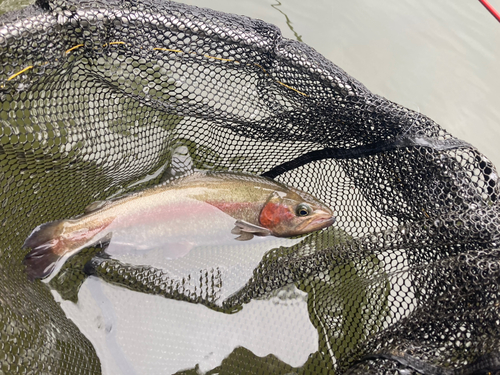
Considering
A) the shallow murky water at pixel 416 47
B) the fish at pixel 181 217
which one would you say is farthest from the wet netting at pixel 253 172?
the shallow murky water at pixel 416 47

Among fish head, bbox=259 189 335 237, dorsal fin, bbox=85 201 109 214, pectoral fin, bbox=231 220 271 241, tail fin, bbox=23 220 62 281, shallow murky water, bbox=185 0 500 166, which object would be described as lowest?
tail fin, bbox=23 220 62 281

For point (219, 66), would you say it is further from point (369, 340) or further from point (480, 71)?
point (480, 71)

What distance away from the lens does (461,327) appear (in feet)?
6.38

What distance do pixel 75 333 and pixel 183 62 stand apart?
75.7 inches

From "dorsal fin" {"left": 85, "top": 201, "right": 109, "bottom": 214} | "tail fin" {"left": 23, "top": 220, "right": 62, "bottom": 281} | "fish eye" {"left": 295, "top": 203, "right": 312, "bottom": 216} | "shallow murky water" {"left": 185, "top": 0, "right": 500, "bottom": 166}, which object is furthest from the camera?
"shallow murky water" {"left": 185, "top": 0, "right": 500, "bottom": 166}

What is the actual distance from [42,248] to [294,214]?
5.39 feet

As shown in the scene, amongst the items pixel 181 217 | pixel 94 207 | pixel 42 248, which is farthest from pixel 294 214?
pixel 42 248

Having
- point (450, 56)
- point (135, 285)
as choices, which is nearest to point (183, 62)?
point (135, 285)

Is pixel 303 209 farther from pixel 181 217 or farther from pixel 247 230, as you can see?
pixel 181 217

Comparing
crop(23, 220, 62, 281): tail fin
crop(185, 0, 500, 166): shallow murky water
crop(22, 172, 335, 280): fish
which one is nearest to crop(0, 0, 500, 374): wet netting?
crop(23, 220, 62, 281): tail fin

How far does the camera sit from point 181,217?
2.53 meters

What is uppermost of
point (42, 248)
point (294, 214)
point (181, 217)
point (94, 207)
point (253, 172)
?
point (294, 214)

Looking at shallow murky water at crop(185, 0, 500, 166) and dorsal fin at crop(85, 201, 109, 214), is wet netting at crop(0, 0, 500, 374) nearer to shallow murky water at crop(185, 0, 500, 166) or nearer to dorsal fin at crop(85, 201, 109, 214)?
dorsal fin at crop(85, 201, 109, 214)

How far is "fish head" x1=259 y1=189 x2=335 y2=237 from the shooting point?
250 centimetres
